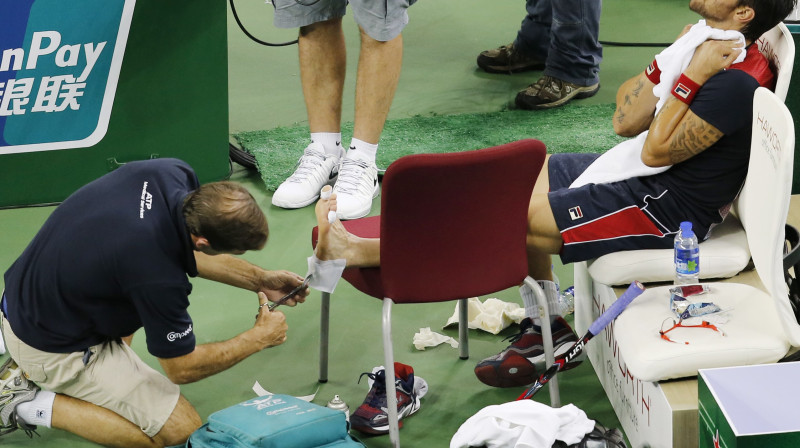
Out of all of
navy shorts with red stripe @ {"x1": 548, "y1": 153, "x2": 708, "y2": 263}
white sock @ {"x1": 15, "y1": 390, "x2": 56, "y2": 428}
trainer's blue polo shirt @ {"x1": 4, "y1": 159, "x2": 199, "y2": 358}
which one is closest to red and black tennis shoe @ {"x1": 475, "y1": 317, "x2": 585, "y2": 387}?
navy shorts with red stripe @ {"x1": 548, "y1": 153, "x2": 708, "y2": 263}

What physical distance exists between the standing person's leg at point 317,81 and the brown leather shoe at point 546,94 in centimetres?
133

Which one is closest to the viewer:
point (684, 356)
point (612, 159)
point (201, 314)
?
point (684, 356)

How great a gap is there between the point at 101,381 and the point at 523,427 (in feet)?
4.03

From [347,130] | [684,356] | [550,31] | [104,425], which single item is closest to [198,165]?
[347,130]

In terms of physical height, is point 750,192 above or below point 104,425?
above

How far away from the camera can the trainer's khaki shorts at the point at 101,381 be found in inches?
119

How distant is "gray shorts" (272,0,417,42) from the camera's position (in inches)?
175

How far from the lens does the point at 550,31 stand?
6.01m

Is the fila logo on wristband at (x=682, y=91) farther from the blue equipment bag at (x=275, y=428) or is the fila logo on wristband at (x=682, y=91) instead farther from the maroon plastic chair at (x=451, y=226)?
A: the blue equipment bag at (x=275, y=428)

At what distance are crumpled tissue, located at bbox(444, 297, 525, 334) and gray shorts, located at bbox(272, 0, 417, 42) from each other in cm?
134

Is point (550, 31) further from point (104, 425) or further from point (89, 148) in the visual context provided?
point (104, 425)

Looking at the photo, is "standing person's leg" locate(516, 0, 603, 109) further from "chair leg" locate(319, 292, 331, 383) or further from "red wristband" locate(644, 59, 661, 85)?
"chair leg" locate(319, 292, 331, 383)

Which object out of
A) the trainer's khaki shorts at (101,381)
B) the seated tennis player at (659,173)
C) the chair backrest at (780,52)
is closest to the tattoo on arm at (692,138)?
the seated tennis player at (659,173)

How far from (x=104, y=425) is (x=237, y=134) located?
255cm
